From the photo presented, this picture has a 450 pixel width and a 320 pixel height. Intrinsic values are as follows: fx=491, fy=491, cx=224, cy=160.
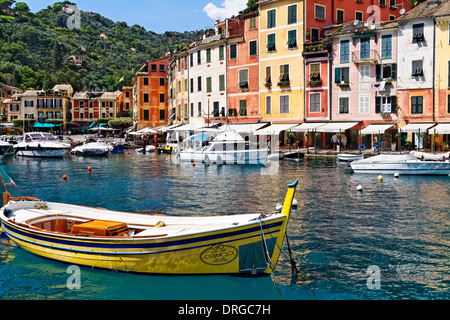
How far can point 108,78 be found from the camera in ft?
536

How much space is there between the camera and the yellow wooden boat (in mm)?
11430

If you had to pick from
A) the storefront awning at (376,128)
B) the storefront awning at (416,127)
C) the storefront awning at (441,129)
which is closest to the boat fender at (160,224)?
the storefront awning at (441,129)

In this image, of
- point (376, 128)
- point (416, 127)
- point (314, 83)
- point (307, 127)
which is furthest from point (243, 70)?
point (416, 127)

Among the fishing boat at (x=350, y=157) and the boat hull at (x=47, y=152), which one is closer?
the fishing boat at (x=350, y=157)

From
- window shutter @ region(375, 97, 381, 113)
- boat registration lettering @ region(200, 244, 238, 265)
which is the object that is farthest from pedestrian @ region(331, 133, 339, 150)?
boat registration lettering @ region(200, 244, 238, 265)

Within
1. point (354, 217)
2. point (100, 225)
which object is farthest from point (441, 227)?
point (100, 225)

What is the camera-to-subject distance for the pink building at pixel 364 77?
4756 centimetres

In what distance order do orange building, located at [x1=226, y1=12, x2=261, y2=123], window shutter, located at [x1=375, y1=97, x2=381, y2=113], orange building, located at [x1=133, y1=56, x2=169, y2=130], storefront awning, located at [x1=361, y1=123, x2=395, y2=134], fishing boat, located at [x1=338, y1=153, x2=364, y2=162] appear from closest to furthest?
1. fishing boat, located at [x1=338, y1=153, x2=364, y2=162]
2. storefront awning, located at [x1=361, y1=123, x2=395, y2=134]
3. window shutter, located at [x1=375, y1=97, x2=381, y2=113]
4. orange building, located at [x1=226, y1=12, x2=261, y2=123]
5. orange building, located at [x1=133, y1=56, x2=169, y2=130]

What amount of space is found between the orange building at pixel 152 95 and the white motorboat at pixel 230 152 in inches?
1490

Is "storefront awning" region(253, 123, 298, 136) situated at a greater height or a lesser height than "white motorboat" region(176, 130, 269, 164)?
greater

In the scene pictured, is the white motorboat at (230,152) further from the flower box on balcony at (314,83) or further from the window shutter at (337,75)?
the window shutter at (337,75)

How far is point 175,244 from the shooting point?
1150 cm

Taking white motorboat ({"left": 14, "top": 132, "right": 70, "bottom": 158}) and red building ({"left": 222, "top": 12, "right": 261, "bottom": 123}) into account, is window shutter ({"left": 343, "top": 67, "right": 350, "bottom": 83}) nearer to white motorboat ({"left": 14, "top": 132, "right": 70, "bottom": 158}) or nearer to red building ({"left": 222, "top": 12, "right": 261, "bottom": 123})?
red building ({"left": 222, "top": 12, "right": 261, "bottom": 123})
